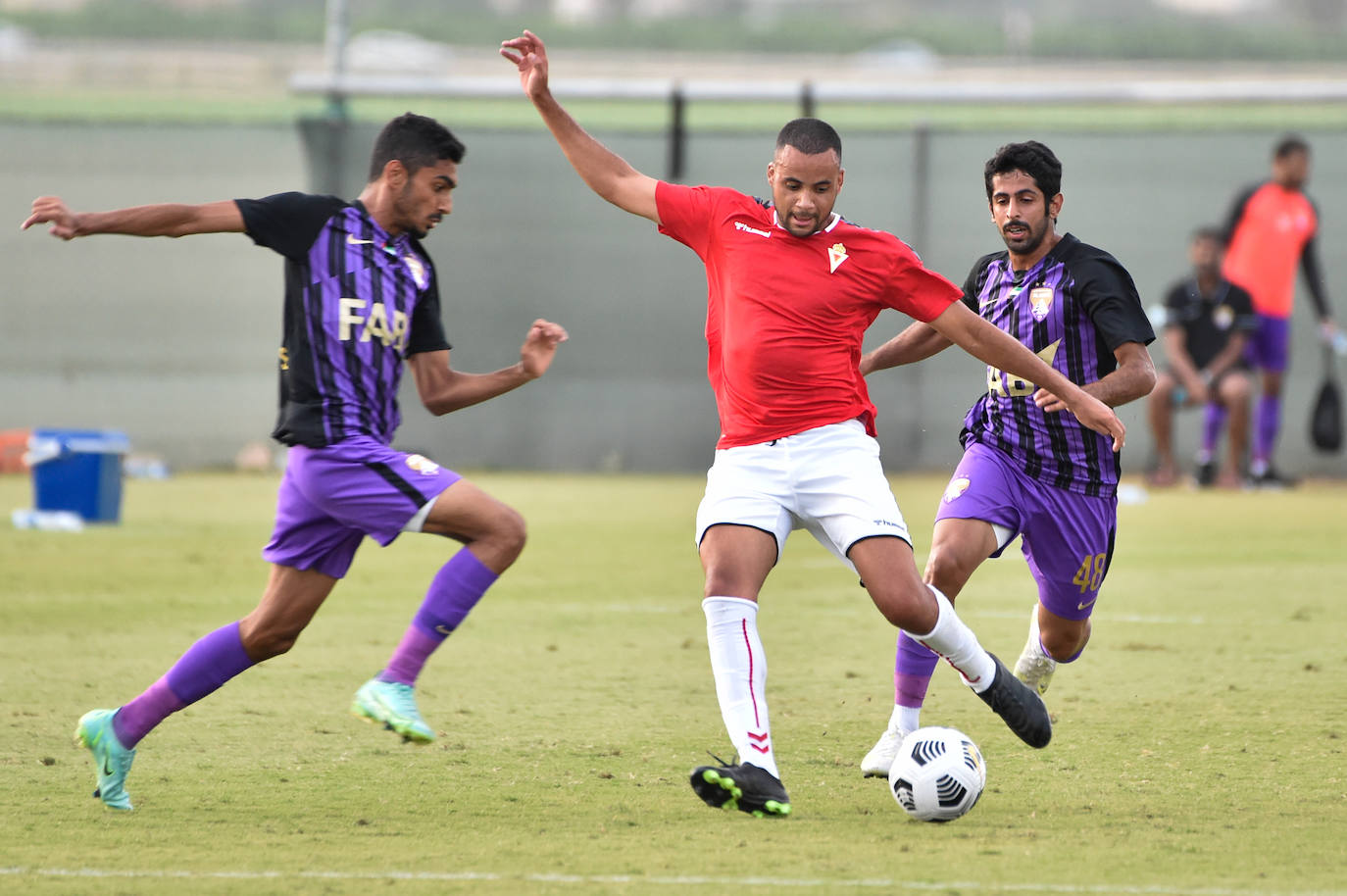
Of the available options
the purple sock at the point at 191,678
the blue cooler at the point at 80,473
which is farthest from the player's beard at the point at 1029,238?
the blue cooler at the point at 80,473

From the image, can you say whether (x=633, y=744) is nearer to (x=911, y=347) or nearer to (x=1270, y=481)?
(x=911, y=347)

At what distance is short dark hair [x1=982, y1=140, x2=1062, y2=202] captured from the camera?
576cm

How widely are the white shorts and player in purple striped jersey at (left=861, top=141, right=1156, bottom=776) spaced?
0.66 m

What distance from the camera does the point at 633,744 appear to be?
5.83 m

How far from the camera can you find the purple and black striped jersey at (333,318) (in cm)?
511

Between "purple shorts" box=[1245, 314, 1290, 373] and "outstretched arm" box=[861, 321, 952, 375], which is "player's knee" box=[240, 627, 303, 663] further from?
"purple shorts" box=[1245, 314, 1290, 373]

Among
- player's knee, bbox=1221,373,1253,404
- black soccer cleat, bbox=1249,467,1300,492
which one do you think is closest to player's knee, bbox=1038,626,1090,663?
player's knee, bbox=1221,373,1253,404

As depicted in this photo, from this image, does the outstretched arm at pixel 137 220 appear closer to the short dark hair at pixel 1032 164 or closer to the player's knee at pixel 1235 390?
the short dark hair at pixel 1032 164

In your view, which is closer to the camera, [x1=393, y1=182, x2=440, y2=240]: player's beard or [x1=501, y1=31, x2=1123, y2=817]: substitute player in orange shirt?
[x1=501, y1=31, x2=1123, y2=817]: substitute player in orange shirt

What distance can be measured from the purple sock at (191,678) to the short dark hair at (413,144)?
1.53 m

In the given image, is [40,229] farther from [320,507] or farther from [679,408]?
[320,507]

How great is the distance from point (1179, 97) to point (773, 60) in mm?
33053

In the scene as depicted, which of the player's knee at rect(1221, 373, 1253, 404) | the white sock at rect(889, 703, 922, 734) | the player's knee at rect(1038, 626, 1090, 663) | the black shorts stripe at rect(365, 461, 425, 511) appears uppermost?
the black shorts stripe at rect(365, 461, 425, 511)

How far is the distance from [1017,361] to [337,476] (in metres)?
2.05
